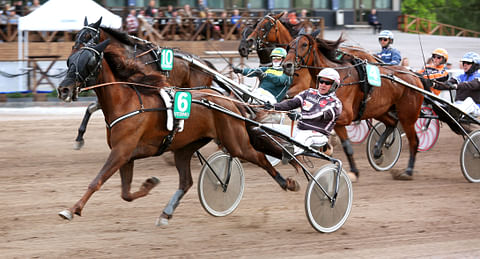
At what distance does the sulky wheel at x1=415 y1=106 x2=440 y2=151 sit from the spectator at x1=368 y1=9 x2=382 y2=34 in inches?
689

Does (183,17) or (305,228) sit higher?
(183,17)

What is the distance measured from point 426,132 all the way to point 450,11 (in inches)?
1347

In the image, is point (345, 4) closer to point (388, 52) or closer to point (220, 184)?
point (388, 52)

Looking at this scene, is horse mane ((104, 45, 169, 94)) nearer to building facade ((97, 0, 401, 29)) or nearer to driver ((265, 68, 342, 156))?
driver ((265, 68, 342, 156))

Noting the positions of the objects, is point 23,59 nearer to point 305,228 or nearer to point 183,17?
point 183,17

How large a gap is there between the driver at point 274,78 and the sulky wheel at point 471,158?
2.43m

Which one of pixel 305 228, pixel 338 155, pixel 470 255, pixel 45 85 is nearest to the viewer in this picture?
pixel 470 255

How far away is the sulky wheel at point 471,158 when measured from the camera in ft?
28.3

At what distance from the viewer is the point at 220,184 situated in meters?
6.49

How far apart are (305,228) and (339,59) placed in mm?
3308

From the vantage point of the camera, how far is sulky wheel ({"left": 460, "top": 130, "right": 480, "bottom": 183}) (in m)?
8.62

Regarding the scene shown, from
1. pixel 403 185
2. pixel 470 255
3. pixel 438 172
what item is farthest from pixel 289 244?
pixel 438 172

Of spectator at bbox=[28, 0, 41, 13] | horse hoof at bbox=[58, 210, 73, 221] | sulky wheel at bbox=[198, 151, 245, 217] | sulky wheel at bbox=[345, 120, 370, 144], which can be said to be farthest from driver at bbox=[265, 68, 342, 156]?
spectator at bbox=[28, 0, 41, 13]

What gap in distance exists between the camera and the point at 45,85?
15.6 metres
